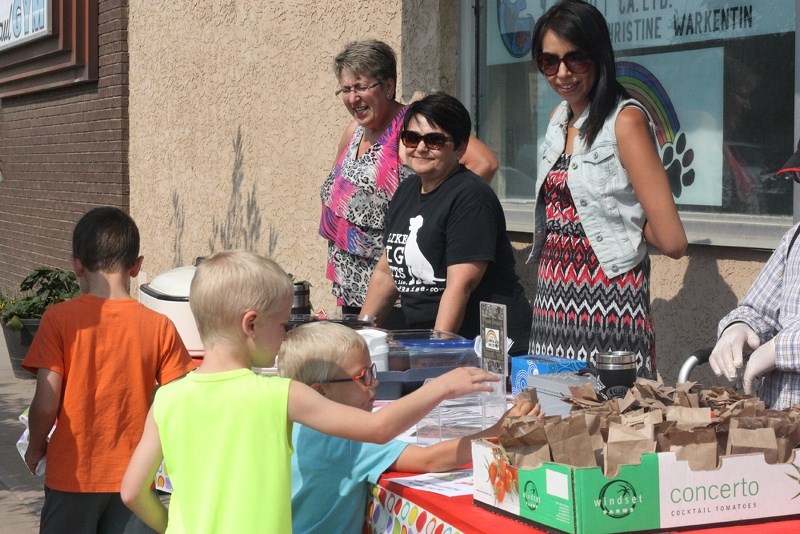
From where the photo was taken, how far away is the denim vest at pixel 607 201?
3732 mm

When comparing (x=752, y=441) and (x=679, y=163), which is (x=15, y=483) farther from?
(x=752, y=441)

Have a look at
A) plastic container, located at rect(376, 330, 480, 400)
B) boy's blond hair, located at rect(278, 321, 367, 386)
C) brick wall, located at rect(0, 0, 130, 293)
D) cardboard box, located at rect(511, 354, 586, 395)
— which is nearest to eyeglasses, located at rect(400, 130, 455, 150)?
plastic container, located at rect(376, 330, 480, 400)

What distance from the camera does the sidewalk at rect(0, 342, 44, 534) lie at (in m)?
5.75

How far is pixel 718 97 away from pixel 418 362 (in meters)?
2.27

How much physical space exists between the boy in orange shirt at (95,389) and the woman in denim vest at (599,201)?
1.28m

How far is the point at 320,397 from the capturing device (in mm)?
2521

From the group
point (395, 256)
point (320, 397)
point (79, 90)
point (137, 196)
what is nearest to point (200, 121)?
point (137, 196)

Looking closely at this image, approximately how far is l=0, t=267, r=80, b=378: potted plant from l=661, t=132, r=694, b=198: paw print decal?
5.72 metres

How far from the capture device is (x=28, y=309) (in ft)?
31.6

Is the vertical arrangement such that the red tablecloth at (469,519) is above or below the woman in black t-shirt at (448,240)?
below

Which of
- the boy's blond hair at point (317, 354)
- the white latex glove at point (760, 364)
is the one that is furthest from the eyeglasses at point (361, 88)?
the white latex glove at point (760, 364)

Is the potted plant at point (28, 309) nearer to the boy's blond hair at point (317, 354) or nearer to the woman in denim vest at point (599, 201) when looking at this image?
the woman in denim vest at point (599, 201)

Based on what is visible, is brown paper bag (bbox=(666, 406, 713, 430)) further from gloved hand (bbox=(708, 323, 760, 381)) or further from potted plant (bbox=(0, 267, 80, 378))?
potted plant (bbox=(0, 267, 80, 378))

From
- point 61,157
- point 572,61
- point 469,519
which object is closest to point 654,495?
point 469,519
